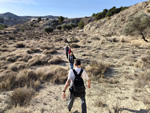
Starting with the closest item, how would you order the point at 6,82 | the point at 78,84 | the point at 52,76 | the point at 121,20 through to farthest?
the point at 78,84, the point at 6,82, the point at 52,76, the point at 121,20

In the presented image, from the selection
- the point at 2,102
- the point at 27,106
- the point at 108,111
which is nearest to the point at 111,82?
the point at 108,111

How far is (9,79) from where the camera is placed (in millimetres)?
5852

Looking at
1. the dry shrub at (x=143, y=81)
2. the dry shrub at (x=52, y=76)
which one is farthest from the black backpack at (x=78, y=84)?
the dry shrub at (x=143, y=81)

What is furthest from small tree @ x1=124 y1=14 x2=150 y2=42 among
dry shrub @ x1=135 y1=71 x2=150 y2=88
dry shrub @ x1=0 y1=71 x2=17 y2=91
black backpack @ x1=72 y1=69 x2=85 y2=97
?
dry shrub @ x1=0 y1=71 x2=17 y2=91

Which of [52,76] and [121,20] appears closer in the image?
[52,76]

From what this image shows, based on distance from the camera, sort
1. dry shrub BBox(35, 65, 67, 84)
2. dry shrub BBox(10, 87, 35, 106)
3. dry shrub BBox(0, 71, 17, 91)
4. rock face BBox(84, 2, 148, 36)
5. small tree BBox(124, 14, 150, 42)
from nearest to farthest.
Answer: dry shrub BBox(10, 87, 35, 106) < dry shrub BBox(0, 71, 17, 91) < dry shrub BBox(35, 65, 67, 84) < small tree BBox(124, 14, 150, 42) < rock face BBox(84, 2, 148, 36)

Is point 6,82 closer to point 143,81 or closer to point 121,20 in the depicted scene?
point 143,81

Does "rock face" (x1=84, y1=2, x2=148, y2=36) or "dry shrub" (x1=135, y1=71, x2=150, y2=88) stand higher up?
"rock face" (x1=84, y1=2, x2=148, y2=36)

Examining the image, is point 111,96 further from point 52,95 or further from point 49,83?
point 49,83

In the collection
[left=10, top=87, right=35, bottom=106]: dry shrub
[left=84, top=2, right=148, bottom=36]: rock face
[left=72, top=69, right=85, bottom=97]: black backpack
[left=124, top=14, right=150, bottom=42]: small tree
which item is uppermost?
[left=84, top=2, right=148, bottom=36]: rock face

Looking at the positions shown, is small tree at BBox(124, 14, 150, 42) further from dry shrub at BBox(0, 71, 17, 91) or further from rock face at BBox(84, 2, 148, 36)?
dry shrub at BBox(0, 71, 17, 91)

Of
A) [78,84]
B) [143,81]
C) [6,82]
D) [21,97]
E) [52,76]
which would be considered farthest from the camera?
[52,76]

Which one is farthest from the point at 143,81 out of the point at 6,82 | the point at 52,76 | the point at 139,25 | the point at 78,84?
the point at 139,25

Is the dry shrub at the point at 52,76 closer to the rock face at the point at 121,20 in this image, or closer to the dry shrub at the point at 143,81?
the dry shrub at the point at 143,81
